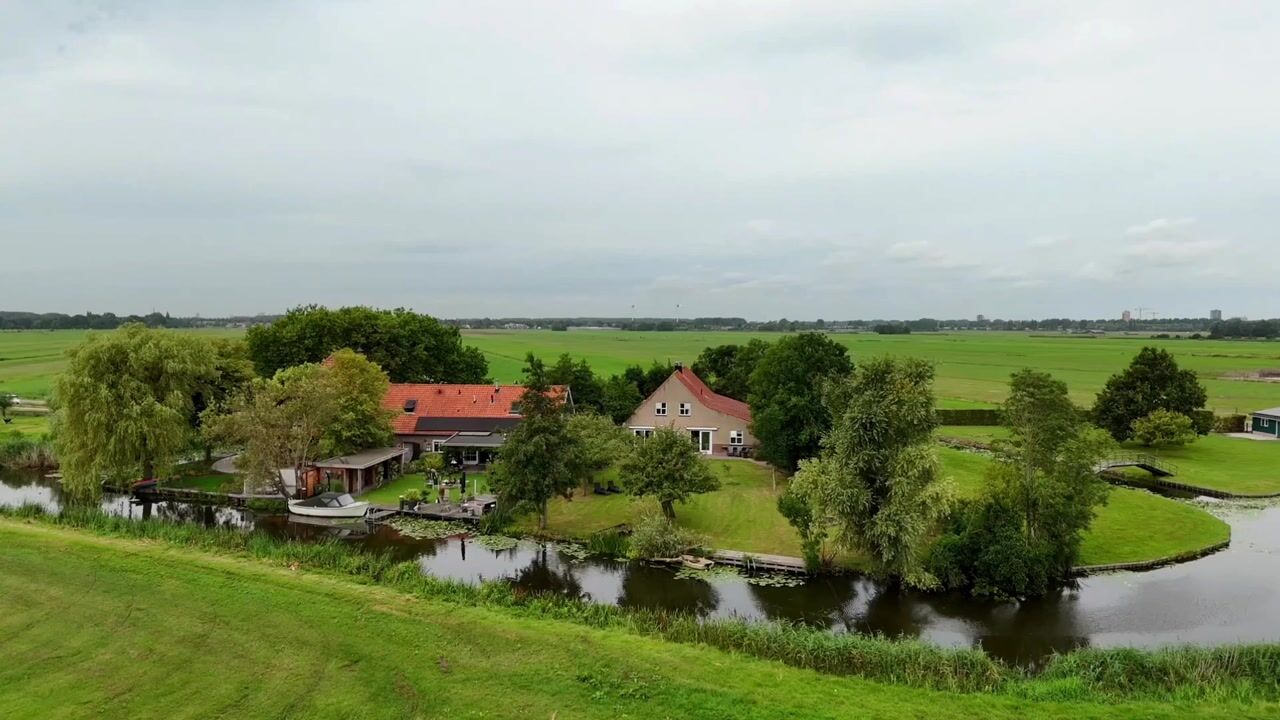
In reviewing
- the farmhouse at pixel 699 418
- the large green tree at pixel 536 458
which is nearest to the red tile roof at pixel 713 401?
the farmhouse at pixel 699 418

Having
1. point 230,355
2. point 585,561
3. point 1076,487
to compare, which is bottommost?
point 585,561

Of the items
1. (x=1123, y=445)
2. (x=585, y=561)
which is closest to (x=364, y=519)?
(x=585, y=561)

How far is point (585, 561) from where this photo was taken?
25.1m

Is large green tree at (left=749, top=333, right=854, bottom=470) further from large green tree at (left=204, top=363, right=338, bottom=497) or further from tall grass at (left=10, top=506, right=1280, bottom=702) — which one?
large green tree at (left=204, top=363, right=338, bottom=497)

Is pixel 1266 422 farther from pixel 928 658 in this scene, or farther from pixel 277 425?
pixel 277 425

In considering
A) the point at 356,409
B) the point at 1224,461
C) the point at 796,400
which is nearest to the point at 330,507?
the point at 356,409

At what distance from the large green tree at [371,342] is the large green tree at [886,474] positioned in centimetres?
3695

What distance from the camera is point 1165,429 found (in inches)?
1686

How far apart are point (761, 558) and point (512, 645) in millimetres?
10632

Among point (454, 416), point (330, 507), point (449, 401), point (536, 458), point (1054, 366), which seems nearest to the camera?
point (536, 458)

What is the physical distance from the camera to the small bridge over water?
124ft

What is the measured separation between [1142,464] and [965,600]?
2433 centimetres

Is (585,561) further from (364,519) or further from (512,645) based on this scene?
(364,519)

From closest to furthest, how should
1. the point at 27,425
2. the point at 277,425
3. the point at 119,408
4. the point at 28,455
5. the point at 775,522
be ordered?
the point at 775,522 < the point at 277,425 < the point at 119,408 < the point at 28,455 < the point at 27,425
